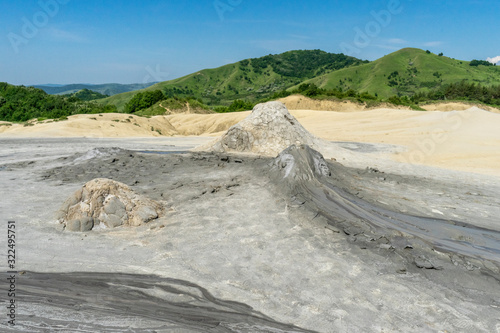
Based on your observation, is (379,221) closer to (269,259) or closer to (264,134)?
(269,259)

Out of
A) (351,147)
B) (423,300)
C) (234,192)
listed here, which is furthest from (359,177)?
(351,147)

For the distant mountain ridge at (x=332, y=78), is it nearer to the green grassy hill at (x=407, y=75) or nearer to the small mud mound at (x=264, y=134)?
the green grassy hill at (x=407, y=75)

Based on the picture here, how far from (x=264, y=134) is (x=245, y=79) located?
138705 millimetres

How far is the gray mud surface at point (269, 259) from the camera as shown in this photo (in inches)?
176

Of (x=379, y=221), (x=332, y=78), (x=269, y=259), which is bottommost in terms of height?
(x=269, y=259)

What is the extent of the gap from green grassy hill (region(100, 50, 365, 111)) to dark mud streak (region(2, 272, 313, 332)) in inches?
4392

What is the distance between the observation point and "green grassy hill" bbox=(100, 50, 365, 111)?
424 ft

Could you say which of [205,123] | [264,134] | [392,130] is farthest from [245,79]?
[264,134]

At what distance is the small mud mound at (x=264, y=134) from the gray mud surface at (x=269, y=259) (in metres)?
5.55

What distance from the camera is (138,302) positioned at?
4746 millimetres

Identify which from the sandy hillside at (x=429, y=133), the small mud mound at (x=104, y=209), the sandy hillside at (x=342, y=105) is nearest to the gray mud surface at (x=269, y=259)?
the small mud mound at (x=104, y=209)

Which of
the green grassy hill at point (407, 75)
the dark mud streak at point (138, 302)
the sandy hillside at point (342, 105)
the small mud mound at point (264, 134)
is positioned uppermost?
the green grassy hill at point (407, 75)

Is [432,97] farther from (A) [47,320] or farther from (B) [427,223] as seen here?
(A) [47,320]

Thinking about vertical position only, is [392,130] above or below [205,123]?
below
